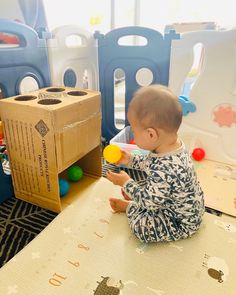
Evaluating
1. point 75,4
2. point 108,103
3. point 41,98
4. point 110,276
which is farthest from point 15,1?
point 110,276

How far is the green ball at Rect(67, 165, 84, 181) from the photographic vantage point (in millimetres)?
1126

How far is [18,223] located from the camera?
903 millimetres

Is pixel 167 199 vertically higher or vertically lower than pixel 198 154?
higher

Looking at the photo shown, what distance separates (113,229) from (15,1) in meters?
1.43

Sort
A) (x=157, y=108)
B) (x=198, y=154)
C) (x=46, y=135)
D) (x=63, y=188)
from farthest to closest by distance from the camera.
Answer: (x=198, y=154) → (x=63, y=188) → (x=46, y=135) → (x=157, y=108)

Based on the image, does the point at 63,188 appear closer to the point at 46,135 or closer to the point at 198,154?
the point at 46,135

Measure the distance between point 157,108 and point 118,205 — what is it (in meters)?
0.42

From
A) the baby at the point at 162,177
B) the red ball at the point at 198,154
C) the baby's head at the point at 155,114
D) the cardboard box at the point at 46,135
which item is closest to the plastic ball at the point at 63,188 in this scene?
the cardboard box at the point at 46,135

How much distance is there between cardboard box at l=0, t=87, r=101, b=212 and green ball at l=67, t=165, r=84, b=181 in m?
0.13

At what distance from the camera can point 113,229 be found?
2.79ft

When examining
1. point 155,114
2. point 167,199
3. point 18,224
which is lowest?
point 18,224

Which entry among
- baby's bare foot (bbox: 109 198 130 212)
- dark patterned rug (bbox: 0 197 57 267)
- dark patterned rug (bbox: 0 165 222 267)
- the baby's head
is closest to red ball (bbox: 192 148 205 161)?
dark patterned rug (bbox: 0 165 222 267)

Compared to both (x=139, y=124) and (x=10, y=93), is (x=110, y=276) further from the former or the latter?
(x=10, y=93)

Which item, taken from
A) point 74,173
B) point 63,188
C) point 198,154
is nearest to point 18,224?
point 63,188
